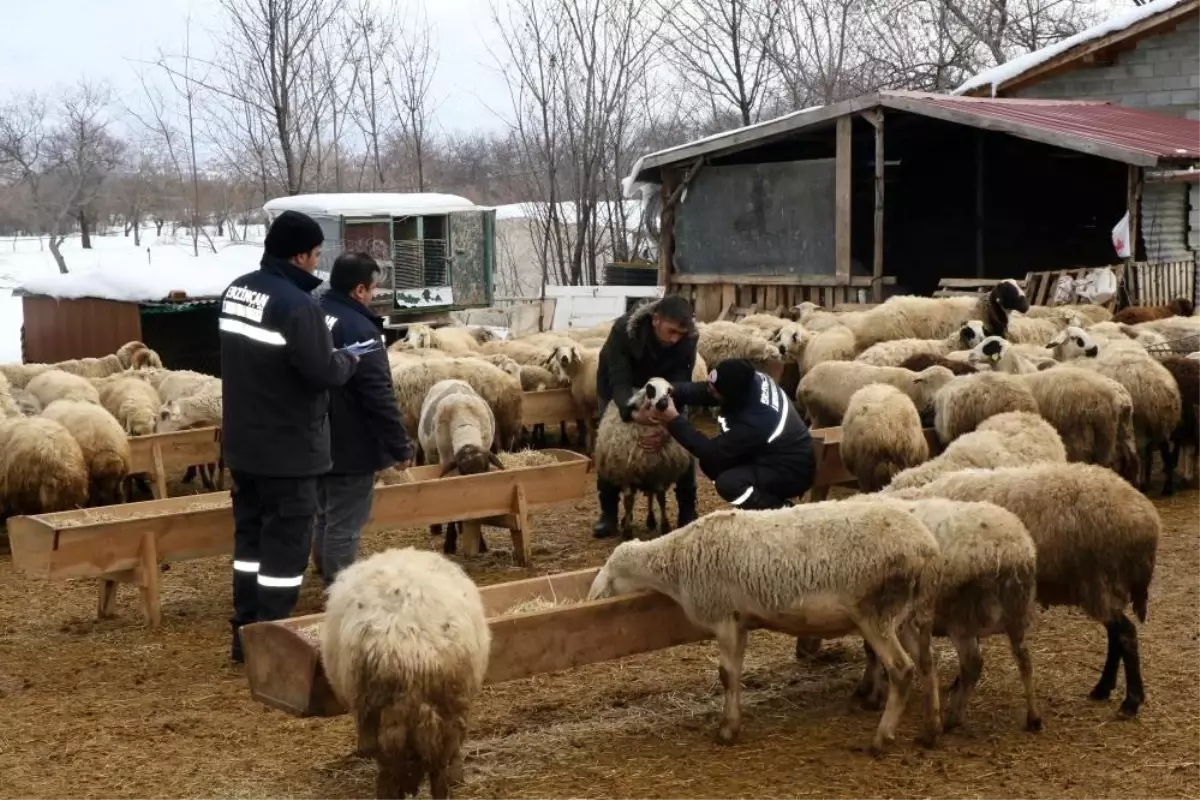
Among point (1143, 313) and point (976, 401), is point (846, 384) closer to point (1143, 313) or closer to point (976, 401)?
point (976, 401)

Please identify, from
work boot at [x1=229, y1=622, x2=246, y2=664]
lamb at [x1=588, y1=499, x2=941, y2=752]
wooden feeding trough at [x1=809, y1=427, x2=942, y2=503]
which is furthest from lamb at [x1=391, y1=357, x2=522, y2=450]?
lamb at [x1=588, y1=499, x2=941, y2=752]

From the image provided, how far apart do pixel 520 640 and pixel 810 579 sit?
49.6 inches

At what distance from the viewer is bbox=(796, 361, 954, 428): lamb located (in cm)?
1105

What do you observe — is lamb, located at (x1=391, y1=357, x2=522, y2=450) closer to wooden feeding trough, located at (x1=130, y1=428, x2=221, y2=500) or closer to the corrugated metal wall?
wooden feeding trough, located at (x1=130, y1=428, x2=221, y2=500)

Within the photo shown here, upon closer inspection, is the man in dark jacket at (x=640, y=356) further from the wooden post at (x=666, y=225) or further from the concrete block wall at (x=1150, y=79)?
the concrete block wall at (x=1150, y=79)

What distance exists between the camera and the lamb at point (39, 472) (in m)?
10.4

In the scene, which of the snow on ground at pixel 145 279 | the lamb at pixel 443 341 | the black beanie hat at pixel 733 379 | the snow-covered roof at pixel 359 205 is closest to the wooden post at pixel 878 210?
the lamb at pixel 443 341

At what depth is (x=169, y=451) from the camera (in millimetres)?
11516

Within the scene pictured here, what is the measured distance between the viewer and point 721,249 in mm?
21875

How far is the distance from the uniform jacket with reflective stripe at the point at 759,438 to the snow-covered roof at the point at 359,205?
47.7 feet

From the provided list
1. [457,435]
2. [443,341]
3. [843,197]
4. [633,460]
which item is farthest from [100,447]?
[843,197]

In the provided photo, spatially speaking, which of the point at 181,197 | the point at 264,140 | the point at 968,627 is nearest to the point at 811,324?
the point at 968,627

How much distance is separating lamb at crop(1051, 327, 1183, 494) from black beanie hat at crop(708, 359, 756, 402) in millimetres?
4405

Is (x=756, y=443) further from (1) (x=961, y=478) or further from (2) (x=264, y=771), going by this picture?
(2) (x=264, y=771)
